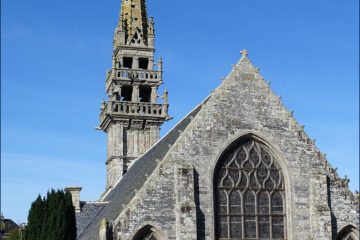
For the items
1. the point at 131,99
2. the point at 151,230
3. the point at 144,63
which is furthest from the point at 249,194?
the point at 144,63

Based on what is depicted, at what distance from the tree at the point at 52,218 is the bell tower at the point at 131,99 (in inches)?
523

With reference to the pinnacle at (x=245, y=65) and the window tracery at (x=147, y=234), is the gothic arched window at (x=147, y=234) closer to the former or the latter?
the window tracery at (x=147, y=234)

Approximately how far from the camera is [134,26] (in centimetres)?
4247

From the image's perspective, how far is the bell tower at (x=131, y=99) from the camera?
39.5m

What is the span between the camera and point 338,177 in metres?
26.1

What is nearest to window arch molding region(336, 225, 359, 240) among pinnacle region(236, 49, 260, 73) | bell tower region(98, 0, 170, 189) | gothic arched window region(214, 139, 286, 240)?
gothic arched window region(214, 139, 286, 240)

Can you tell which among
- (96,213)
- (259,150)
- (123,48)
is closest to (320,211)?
(259,150)

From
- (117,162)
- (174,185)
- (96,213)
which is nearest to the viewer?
(174,185)

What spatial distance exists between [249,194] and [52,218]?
747 cm

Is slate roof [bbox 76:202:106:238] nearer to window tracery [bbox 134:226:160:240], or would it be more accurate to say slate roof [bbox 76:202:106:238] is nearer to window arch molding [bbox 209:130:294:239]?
window tracery [bbox 134:226:160:240]

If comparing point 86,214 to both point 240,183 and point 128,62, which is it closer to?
point 240,183

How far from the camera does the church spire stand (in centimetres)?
4156

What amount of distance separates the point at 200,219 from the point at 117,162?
618 inches

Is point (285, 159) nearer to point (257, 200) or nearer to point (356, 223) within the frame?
point (257, 200)
